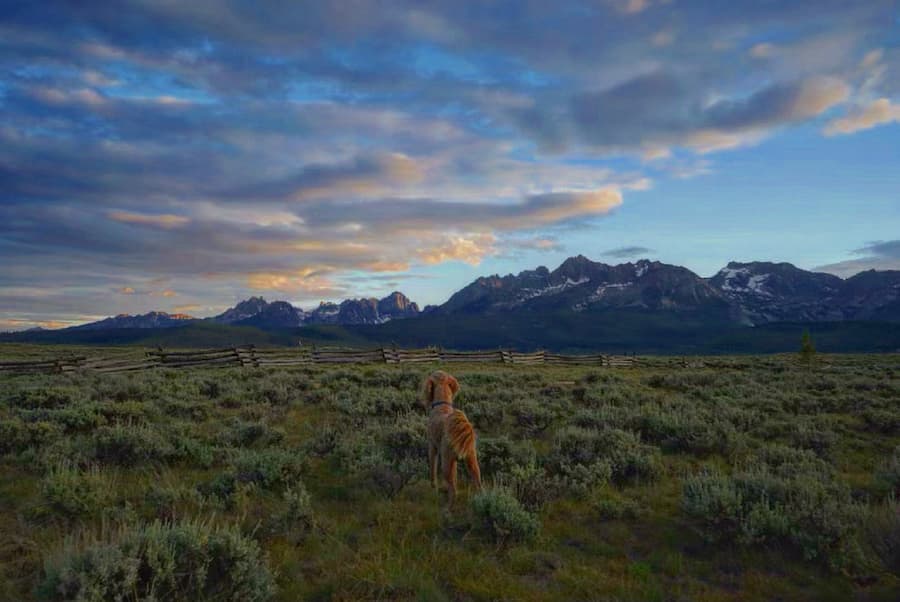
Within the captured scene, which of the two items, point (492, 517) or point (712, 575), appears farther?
point (492, 517)

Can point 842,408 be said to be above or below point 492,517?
below

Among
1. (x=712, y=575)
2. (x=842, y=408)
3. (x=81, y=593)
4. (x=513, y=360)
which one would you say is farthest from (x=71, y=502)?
(x=513, y=360)

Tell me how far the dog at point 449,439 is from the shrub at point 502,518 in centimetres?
53

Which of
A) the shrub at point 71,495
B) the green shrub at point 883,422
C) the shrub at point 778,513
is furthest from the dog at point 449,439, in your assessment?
the green shrub at point 883,422

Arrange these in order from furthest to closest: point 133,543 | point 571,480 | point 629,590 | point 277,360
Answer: point 277,360 → point 571,480 → point 629,590 → point 133,543

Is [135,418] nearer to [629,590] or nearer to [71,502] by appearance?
[71,502]

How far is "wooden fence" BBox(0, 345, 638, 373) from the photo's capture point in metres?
21.1

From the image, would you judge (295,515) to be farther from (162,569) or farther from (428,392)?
(428,392)

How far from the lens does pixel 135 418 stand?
9430 millimetres

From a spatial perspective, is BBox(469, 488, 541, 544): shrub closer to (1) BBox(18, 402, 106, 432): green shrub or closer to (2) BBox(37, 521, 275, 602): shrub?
(2) BBox(37, 521, 275, 602): shrub

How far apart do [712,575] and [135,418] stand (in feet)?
32.3

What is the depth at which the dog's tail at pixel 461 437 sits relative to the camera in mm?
5473

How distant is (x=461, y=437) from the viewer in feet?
18.0

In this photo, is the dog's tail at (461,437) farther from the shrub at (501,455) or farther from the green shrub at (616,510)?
the green shrub at (616,510)
